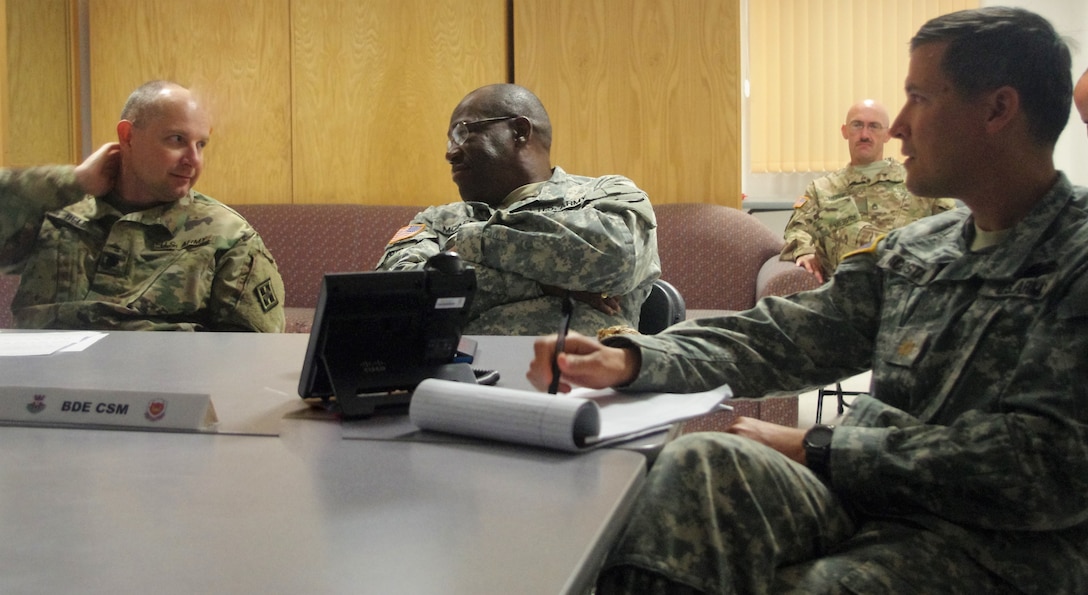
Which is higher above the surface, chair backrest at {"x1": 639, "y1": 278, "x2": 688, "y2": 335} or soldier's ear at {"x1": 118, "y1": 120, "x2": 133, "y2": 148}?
soldier's ear at {"x1": 118, "y1": 120, "x2": 133, "y2": 148}

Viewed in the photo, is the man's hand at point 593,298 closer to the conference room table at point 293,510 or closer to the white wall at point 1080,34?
the conference room table at point 293,510

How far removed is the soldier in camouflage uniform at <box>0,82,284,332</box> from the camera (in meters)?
2.47

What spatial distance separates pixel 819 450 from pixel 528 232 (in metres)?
1.36

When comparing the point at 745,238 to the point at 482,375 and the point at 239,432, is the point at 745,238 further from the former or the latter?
the point at 239,432

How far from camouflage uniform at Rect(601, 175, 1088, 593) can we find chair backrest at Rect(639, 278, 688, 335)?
1.18m

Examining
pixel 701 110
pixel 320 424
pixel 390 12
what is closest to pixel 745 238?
pixel 701 110

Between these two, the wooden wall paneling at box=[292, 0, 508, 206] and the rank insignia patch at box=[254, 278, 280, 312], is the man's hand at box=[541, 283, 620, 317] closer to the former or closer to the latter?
the rank insignia patch at box=[254, 278, 280, 312]

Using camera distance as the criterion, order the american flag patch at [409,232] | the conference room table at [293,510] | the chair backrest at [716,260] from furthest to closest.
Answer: the chair backrest at [716,260], the american flag patch at [409,232], the conference room table at [293,510]

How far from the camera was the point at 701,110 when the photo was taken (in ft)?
14.2

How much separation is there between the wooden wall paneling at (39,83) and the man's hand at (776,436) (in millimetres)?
4096

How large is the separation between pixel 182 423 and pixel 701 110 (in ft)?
11.3

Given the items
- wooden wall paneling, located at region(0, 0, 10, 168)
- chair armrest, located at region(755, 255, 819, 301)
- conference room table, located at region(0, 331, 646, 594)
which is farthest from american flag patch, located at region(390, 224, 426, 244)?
wooden wall paneling, located at region(0, 0, 10, 168)

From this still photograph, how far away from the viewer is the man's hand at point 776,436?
1309mm

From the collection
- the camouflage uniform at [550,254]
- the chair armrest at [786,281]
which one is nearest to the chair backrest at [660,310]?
the camouflage uniform at [550,254]
